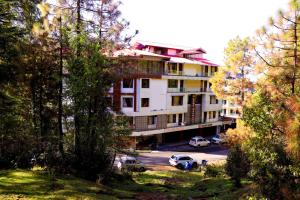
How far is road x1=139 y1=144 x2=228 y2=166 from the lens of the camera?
38594mm

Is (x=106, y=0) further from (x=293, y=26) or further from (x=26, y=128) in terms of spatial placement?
(x=293, y=26)

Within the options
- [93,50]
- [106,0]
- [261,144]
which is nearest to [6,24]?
[93,50]

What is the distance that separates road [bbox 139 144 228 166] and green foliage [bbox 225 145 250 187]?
16779 mm

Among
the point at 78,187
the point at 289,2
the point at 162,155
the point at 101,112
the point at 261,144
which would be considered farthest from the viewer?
the point at 162,155

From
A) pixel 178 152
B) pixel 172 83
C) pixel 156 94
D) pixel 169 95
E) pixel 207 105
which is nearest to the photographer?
pixel 178 152

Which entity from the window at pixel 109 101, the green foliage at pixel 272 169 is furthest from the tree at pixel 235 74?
the green foliage at pixel 272 169

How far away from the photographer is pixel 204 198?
56.2 feet

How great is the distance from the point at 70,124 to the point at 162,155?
25.9 meters

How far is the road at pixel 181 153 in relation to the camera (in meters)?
38.6

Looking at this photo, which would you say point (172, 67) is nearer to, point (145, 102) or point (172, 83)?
point (172, 83)

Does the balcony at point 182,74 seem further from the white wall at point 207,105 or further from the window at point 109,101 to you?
the window at point 109,101

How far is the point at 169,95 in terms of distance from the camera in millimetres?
49094

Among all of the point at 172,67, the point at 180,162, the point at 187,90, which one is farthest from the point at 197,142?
the point at 180,162

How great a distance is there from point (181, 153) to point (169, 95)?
898cm
